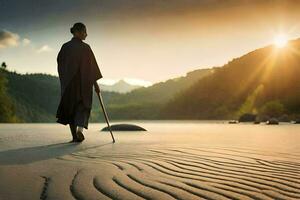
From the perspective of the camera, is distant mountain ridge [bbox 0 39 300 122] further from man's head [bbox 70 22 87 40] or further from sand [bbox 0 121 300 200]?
sand [bbox 0 121 300 200]

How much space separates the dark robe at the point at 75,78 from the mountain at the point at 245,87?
7739 centimetres

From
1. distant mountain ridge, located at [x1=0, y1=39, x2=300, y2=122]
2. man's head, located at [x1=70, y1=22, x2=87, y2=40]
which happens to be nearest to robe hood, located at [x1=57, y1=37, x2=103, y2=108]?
man's head, located at [x1=70, y1=22, x2=87, y2=40]

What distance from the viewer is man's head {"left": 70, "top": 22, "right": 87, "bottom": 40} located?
7.89 m

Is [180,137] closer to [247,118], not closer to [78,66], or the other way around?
[78,66]

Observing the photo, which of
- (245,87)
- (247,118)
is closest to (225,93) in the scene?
(245,87)

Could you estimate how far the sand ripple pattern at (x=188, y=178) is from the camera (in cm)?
262

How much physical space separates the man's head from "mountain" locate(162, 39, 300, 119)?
77.5 m

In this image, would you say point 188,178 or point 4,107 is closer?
point 188,178

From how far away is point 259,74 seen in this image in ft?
373

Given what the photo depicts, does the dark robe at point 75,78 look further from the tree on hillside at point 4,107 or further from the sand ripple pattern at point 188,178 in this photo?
the tree on hillside at point 4,107

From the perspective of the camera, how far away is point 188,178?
3217 millimetres

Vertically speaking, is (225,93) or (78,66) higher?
(225,93)

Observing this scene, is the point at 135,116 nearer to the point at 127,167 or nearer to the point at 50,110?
the point at 50,110

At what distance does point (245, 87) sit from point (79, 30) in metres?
107
